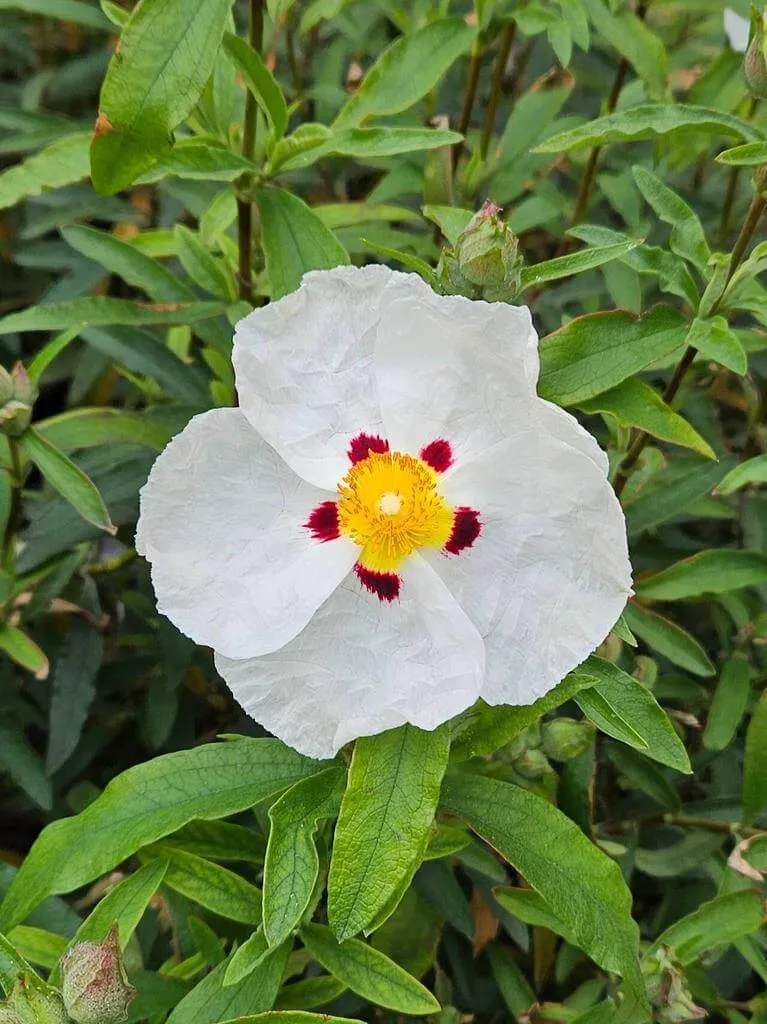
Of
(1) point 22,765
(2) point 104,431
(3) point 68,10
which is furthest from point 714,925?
(3) point 68,10

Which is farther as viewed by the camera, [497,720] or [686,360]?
[686,360]

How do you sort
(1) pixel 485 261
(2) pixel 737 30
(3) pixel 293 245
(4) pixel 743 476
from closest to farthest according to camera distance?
(1) pixel 485 261
(4) pixel 743 476
(3) pixel 293 245
(2) pixel 737 30

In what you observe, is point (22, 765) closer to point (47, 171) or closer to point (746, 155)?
point (47, 171)

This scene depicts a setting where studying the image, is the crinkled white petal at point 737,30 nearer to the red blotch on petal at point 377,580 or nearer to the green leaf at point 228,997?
the red blotch on petal at point 377,580

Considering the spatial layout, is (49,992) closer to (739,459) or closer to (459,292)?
(459,292)

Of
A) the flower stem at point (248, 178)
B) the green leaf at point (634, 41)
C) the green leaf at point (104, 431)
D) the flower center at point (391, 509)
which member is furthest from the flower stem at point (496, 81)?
the flower center at point (391, 509)

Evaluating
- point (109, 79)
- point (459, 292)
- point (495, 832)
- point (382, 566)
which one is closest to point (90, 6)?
point (109, 79)
